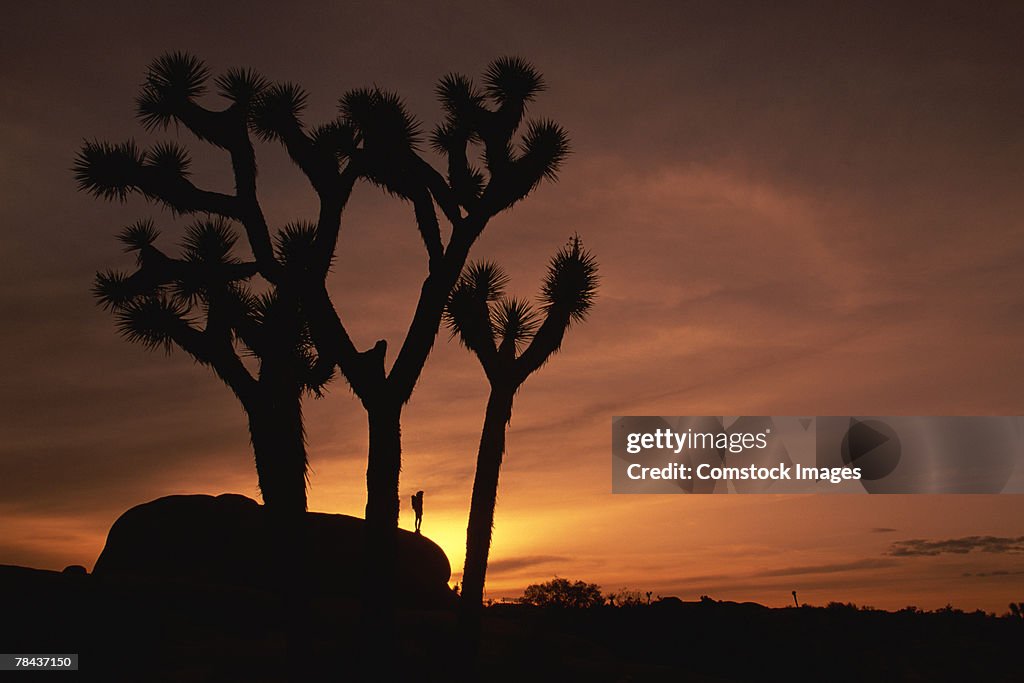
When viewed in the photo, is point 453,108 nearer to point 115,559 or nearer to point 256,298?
point 256,298

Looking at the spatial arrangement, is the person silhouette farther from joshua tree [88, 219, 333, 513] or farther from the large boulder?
joshua tree [88, 219, 333, 513]

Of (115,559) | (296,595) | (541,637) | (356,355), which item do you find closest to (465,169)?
(356,355)

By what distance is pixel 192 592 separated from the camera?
1517 centimetres

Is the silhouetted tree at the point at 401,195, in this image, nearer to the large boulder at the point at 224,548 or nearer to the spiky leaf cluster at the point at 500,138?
the spiky leaf cluster at the point at 500,138

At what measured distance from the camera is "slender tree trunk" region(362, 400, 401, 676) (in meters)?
11.5

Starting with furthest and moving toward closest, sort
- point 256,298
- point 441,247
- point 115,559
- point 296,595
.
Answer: point 115,559 < point 256,298 < point 441,247 < point 296,595

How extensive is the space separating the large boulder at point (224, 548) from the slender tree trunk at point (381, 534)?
866 centimetres

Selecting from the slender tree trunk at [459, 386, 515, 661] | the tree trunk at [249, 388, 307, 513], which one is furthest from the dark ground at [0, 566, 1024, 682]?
the tree trunk at [249, 388, 307, 513]

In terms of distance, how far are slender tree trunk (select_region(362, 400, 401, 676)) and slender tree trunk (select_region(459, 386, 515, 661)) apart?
1239 millimetres

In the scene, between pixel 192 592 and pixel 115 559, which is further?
pixel 115 559

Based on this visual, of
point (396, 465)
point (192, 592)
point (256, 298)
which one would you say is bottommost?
point (192, 592)

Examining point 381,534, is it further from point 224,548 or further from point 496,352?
point 224,548

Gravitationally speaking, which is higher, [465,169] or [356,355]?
[465,169]

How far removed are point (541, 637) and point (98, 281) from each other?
9.85m
